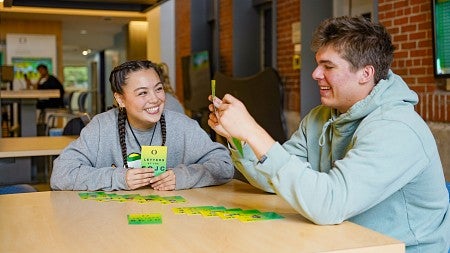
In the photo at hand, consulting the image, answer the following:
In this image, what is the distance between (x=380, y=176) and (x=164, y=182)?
967 mm

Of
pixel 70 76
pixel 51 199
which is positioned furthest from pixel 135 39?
pixel 70 76

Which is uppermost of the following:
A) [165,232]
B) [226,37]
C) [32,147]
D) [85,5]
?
[85,5]

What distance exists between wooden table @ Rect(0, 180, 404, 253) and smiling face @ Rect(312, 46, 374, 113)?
1.29 ft

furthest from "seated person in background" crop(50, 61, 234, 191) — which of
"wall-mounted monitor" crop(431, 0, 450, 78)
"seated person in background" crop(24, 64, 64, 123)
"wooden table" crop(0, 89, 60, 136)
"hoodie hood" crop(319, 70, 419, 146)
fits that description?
"seated person in background" crop(24, 64, 64, 123)

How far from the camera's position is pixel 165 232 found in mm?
1604

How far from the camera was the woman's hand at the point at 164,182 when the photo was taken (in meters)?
2.33

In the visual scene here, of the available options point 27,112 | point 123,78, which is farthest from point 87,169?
point 27,112

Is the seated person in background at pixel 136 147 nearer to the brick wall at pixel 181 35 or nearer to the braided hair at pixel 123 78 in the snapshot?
the braided hair at pixel 123 78

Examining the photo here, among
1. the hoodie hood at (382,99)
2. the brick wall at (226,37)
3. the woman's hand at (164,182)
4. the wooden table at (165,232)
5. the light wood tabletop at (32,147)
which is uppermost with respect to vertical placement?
the brick wall at (226,37)

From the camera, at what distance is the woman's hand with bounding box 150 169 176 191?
233cm

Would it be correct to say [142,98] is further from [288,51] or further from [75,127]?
[288,51]

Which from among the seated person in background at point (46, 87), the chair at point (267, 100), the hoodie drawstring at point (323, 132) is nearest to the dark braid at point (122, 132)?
the hoodie drawstring at point (323, 132)

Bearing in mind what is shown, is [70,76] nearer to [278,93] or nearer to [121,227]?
[278,93]

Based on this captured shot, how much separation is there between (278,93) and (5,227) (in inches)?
211
